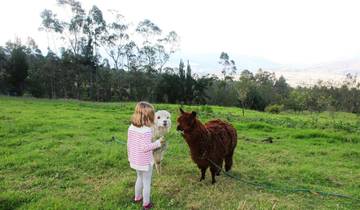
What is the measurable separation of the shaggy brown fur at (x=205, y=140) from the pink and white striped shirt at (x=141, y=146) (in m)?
1.11

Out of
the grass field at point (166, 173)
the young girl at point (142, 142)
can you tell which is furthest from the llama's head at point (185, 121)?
the grass field at point (166, 173)

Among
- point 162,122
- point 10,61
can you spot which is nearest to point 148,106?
point 162,122

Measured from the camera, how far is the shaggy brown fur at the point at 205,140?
251 inches

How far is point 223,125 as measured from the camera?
7.62m

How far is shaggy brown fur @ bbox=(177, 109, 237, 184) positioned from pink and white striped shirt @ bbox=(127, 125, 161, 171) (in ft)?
3.66

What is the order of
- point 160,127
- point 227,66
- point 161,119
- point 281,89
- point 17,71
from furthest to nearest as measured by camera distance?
point 227,66 → point 281,89 → point 17,71 → point 160,127 → point 161,119

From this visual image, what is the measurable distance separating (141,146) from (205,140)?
1738 mm

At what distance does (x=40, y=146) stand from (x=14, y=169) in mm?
2068

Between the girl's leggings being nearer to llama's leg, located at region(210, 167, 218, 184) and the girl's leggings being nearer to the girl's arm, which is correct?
the girl's arm

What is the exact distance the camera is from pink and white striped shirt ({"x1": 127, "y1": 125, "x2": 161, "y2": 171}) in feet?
17.5

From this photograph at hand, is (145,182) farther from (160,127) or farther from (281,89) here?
(281,89)

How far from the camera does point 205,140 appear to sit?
6.70 metres

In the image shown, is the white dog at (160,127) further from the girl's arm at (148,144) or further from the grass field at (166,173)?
the girl's arm at (148,144)

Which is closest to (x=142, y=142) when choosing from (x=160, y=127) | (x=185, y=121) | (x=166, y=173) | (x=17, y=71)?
(x=185, y=121)
